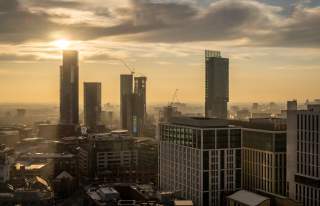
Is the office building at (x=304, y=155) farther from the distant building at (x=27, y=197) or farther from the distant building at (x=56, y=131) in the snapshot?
the distant building at (x=56, y=131)

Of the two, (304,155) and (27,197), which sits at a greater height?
(304,155)

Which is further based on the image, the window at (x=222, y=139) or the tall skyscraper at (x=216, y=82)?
the tall skyscraper at (x=216, y=82)

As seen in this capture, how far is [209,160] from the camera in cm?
6384

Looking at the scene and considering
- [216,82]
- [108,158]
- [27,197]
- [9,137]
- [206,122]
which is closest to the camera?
[27,197]

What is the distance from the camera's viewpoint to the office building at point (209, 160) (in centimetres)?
6384

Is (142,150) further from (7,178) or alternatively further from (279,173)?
(279,173)

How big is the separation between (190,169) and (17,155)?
203 ft

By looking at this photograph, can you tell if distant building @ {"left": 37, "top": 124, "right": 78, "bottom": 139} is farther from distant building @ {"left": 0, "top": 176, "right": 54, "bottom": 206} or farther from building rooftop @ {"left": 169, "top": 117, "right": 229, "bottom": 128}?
building rooftop @ {"left": 169, "top": 117, "right": 229, "bottom": 128}

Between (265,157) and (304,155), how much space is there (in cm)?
942

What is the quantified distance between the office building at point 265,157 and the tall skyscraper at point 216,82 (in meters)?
108

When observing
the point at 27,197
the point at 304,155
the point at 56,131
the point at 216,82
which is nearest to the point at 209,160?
the point at 304,155

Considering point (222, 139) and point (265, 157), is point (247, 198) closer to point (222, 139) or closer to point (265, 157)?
point (222, 139)

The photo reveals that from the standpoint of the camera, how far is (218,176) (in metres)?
64.4

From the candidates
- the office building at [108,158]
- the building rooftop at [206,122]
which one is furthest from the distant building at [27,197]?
the office building at [108,158]
